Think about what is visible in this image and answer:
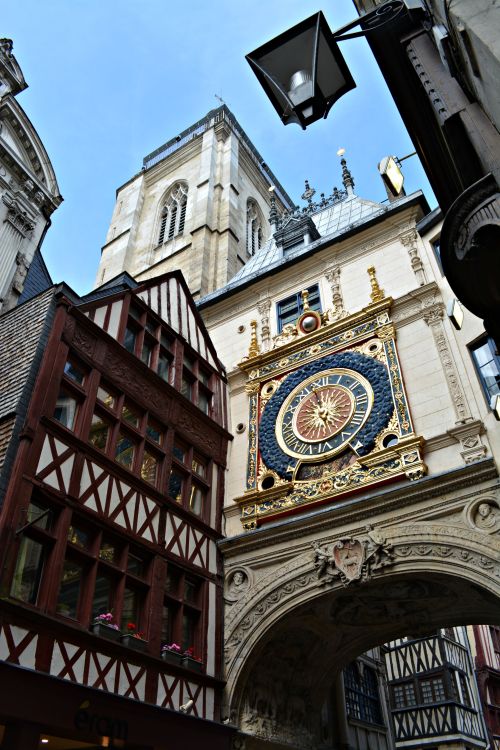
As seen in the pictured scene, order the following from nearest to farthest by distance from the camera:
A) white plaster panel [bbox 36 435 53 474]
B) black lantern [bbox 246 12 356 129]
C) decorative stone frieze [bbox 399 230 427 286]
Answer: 1. black lantern [bbox 246 12 356 129]
2. white plaster panel [bbox 36 435 53 474]
3. decorative stone frieze [bbox 399 230 427 286]

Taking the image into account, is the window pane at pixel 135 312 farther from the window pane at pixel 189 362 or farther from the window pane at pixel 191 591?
the window pane at pixel 191 591

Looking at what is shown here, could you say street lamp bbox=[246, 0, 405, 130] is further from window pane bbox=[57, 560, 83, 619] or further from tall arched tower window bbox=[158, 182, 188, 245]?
tall arched tower window bbox=[158, 182, 188, 245]

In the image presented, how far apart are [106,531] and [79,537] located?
49cm

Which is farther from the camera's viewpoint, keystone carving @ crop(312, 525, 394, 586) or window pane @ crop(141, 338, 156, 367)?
window pane @ crop(141, 338, 156, 367)

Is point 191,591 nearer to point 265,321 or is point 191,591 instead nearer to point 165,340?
point 165,340

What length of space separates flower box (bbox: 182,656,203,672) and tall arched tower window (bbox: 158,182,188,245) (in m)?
23.7

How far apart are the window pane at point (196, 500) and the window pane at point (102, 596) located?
297 centimetres

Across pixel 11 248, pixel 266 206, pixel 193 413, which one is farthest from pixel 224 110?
pixel 193 413

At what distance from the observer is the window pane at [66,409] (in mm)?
9878

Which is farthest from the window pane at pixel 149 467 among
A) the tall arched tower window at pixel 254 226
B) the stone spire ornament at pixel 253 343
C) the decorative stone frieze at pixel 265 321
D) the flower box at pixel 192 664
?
the tall arched tower window at pixel 254 226

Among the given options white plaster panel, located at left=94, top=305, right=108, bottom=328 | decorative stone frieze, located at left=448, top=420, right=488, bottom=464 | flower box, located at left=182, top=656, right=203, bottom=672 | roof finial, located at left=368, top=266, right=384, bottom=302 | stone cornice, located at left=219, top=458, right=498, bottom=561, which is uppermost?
roof finial, located at left=368, top=266, right=384, bottom=302

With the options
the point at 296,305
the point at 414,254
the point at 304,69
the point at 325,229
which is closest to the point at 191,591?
the point at 296,305

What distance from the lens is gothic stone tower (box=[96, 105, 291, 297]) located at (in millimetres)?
28155

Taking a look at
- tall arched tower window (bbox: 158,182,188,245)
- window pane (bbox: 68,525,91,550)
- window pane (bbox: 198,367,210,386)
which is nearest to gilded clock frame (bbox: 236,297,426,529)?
window pane (bbox: 198,367,210,386)
